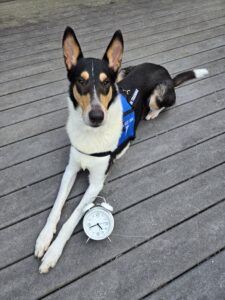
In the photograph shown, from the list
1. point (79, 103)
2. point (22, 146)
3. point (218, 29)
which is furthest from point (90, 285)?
point (218, 29)

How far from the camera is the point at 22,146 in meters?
2.71

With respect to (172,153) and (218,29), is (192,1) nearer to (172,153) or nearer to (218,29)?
(218,29)

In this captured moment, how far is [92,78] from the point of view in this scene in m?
2.07

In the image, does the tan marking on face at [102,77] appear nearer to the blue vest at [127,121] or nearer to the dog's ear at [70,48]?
the dog's ear at [70,48]

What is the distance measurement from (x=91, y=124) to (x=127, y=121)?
468mm

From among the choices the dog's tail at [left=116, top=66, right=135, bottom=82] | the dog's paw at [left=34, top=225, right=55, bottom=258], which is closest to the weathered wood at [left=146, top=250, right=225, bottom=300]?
the dog's paw at [left=34, top=225, right=55, bottom=258]

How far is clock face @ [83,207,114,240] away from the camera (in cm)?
200

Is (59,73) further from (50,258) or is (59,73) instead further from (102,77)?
(50,258)

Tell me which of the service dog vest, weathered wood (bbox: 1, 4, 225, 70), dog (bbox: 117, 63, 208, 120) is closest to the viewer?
the service dog vest

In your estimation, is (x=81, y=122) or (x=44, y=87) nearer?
(x=81, y=122)

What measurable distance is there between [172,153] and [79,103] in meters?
0.95

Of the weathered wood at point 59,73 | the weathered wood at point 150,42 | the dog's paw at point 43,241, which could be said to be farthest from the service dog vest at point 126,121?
the weathered wood at point 150,42

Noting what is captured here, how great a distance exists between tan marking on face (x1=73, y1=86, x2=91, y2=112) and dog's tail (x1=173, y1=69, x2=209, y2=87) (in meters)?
1.42

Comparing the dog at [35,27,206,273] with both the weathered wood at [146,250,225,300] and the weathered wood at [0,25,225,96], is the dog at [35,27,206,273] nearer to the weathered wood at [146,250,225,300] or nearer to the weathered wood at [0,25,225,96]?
the weathered wood at [146,250,225,300]
